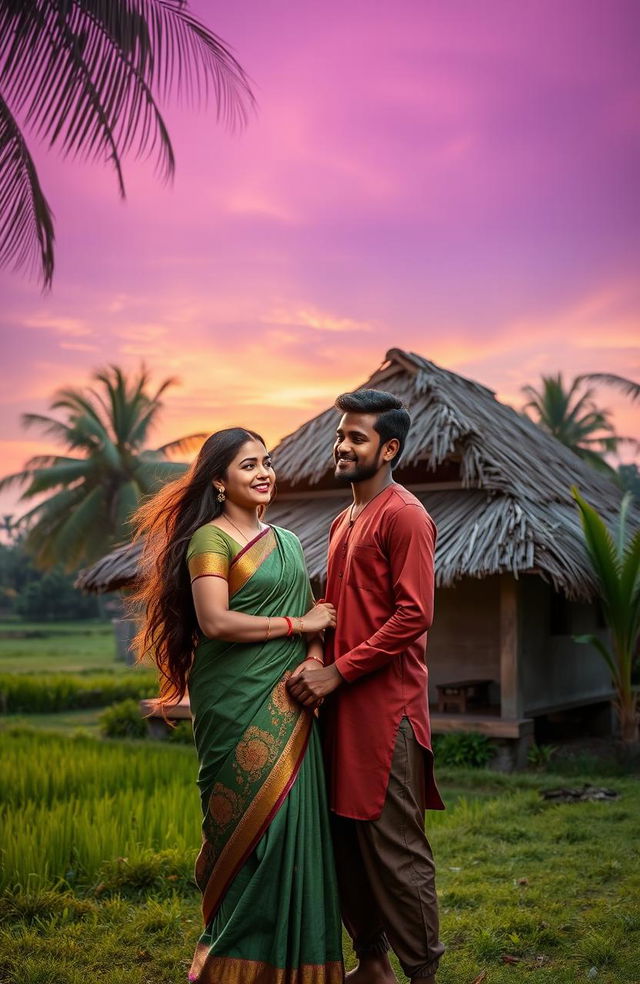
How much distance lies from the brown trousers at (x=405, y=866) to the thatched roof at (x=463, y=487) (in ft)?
16.3

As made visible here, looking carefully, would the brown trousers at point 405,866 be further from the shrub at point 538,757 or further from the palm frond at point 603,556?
the shrub at point 538,757

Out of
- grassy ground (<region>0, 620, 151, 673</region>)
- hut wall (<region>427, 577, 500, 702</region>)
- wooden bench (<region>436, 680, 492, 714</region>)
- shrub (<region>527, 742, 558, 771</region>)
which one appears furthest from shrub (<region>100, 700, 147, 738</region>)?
grassy ground (<region>0, 620, 151, 673</region>)

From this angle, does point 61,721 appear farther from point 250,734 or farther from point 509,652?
point 250,734

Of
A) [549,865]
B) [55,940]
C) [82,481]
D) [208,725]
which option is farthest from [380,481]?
[82,481]

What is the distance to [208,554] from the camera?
306 cm

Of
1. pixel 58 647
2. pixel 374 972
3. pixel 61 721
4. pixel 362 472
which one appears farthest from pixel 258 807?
pixel 58 647

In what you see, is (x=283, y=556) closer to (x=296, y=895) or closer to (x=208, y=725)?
(x=208, y=725)

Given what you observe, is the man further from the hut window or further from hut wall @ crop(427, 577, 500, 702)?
the hut window

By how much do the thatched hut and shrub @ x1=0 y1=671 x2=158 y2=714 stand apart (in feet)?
15.8

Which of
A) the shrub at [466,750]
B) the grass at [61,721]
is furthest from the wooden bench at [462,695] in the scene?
the grass at [61,721]

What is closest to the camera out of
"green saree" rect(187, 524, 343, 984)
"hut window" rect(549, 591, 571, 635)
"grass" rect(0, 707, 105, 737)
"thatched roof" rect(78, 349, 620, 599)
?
"green saree" rect(187, 524, 343, 984)

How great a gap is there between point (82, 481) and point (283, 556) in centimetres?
2001

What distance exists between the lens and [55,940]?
12.9 feet

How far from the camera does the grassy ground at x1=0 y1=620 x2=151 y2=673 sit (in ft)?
75.8
